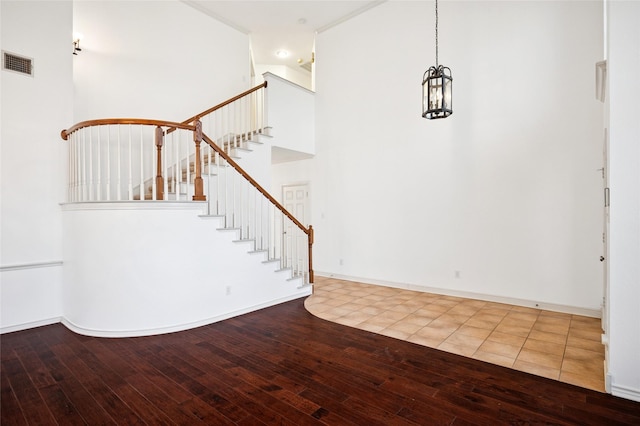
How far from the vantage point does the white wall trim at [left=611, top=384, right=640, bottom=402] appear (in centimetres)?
223

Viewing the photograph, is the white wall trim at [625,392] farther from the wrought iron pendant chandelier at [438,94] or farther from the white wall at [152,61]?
the white wall at [152,61]

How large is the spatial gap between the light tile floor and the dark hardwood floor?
0.24 m

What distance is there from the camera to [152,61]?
595 centimetres

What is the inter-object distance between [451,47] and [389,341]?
4790 mm

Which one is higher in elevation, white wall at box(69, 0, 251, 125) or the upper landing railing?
white wall at box(69, 0, 251, 125)

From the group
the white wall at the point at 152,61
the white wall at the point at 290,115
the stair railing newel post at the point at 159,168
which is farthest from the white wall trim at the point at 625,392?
the white wall at the point at 152,61

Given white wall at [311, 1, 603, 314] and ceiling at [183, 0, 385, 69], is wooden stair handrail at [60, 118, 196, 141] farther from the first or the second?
ceiling at [183, 0, 385, 69]

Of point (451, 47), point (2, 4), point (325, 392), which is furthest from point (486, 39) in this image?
point (2, 4)

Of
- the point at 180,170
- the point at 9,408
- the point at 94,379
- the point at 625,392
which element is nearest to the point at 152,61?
the point at 180,170

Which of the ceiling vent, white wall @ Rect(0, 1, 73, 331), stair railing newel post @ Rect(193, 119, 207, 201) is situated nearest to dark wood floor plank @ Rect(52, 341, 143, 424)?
white wall @ Rect(0, 1, 73, 331)

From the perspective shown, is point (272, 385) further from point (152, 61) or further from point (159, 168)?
point (152, 61)

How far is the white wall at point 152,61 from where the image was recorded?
5227 millimetres

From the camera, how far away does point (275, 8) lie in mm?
6668

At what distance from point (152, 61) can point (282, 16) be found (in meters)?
2.91
